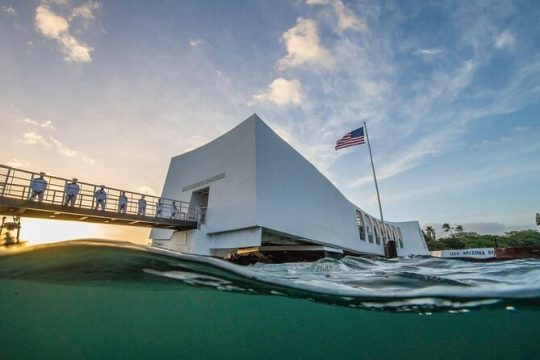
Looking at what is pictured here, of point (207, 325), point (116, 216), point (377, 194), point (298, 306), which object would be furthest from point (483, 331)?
point (377, 194)

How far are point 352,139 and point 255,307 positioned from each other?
18.8 metres

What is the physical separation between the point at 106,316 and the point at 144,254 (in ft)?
22.6

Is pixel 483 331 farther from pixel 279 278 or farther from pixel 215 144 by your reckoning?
pixel 215 144

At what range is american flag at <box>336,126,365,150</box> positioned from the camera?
79.7 feet

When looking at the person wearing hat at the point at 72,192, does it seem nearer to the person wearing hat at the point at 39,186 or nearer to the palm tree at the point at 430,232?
the person wearing hat at the point at 39,186

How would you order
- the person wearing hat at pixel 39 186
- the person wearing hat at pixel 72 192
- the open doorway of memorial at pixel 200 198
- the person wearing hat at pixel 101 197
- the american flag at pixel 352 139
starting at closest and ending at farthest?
the person wearing hat at pixel 39 186 → the person wearing hat at pixel 72 192 → the person wearing hat at pixel 101 197 → the american flag at pixel 352 139 → the open doorway of memorial at pixel 200 198

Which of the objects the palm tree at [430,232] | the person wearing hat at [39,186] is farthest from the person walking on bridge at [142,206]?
the palm tree at [430,232]

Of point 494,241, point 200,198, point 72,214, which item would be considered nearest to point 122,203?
point 72,214

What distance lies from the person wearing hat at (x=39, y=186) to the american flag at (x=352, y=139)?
19888mm

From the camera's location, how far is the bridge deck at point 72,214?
13.2 m

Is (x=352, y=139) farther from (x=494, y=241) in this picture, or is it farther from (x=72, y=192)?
(x=494, y=241)

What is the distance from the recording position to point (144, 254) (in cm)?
624

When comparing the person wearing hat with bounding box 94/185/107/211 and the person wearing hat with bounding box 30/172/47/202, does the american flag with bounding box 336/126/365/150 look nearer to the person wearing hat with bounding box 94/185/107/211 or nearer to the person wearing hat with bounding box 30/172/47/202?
the person wearing hat with bounding box 94/185/107/211

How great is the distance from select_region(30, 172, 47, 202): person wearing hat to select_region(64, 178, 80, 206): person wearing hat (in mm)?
1190
